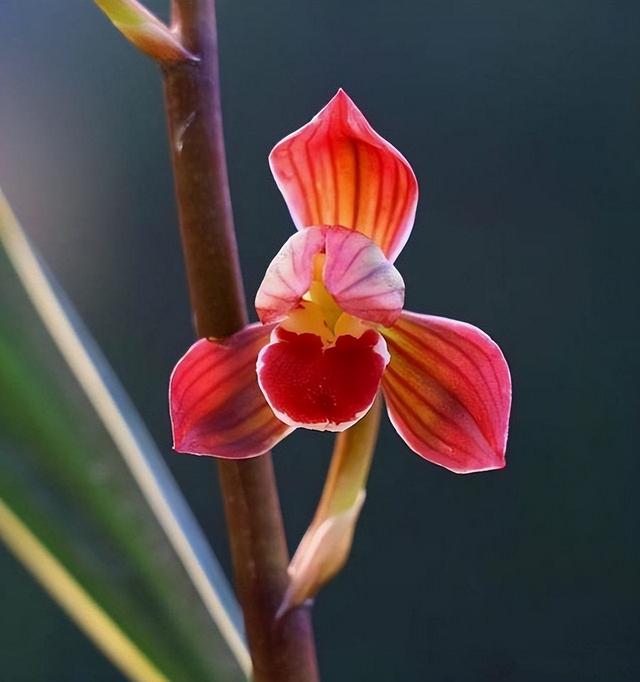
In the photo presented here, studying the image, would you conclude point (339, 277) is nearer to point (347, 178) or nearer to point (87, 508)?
point (347, 178)

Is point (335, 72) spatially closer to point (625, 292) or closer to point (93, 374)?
point (625, 292)

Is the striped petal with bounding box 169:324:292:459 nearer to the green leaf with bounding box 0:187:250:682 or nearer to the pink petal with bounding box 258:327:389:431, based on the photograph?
the pink petal with bounding box 258:327:389:431

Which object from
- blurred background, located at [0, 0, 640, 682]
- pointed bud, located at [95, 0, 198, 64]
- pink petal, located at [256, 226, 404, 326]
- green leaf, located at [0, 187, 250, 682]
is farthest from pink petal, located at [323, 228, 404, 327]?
blurred background, located at [0, 0, 640, 682]

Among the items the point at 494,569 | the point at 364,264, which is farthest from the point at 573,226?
the point at 364,264

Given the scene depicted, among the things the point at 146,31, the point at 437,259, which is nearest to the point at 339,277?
the point at 146,31

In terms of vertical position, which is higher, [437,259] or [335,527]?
[335,527]
